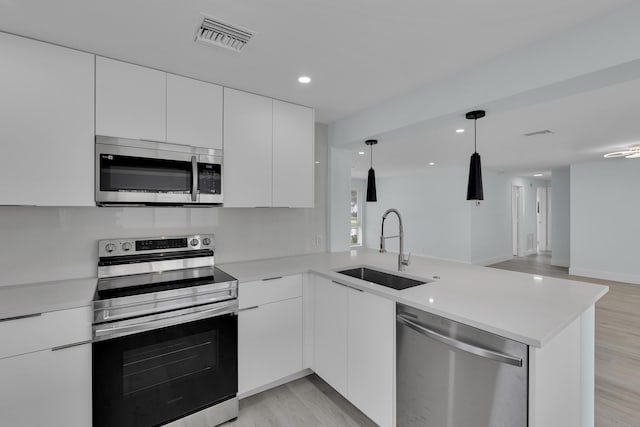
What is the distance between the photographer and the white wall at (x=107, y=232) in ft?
6.20

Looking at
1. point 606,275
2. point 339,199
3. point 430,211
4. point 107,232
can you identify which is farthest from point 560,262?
point 107,232

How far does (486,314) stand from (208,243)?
2.10 metres

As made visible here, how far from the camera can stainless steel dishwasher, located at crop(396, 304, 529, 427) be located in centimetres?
124

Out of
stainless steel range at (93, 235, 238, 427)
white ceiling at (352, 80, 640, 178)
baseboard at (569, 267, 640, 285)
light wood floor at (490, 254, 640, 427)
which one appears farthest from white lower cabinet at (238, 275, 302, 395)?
baseboard at (569, 267, 640, 285)

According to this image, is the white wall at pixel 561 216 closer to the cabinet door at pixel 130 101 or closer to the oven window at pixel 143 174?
the oven window at pixel 143 174

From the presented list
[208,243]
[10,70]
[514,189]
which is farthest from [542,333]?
[514,189]

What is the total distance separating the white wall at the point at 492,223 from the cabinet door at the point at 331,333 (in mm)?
6170

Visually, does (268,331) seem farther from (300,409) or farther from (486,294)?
(486,294)

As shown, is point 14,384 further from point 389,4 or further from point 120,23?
point 389,4

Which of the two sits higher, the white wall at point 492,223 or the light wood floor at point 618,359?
the white wall at point 492,223

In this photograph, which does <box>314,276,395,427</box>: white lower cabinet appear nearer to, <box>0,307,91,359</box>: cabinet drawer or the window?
<box>0,307,91,359</box>: cabinet drawer

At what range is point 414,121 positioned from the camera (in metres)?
2.41

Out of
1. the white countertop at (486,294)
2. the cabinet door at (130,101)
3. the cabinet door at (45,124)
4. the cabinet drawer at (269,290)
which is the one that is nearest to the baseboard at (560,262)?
the white countertop at (486,294)

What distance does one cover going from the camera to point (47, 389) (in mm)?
1498
